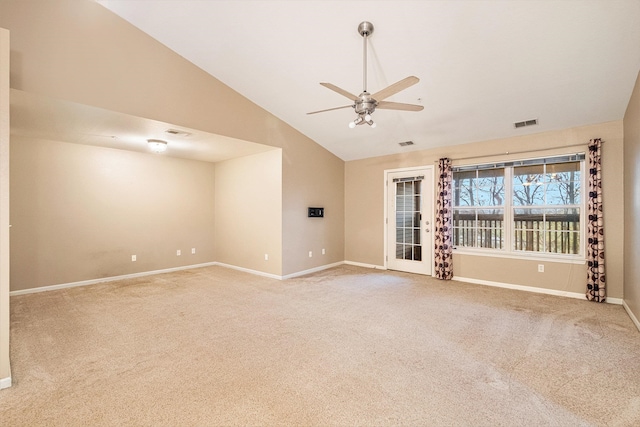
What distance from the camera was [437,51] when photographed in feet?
10.7

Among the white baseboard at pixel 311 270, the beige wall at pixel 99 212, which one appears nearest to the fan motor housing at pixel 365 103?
the white baseboard at pixel 311 270

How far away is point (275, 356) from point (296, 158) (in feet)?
12.7

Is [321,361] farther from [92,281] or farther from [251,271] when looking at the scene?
[92,281]

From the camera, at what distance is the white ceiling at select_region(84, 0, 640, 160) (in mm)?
2770

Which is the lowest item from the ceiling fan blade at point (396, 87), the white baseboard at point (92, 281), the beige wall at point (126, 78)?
the white baseboard at point (92, 281)

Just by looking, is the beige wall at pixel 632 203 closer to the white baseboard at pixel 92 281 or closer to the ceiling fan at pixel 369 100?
the ceiling fan at pixel 369 100

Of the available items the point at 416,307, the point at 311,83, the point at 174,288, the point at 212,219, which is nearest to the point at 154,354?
the point at 174,288

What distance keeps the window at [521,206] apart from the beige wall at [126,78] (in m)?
3.19

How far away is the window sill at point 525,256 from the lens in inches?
168

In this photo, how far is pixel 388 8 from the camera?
2.87 m

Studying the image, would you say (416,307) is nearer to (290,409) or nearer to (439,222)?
(439,222)

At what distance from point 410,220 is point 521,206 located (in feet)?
6.29

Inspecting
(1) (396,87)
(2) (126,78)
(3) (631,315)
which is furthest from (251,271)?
(3) (631,315)

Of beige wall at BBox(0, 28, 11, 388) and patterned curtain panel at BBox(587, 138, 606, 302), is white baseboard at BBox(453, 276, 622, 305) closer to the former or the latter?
patterned curtain panel at BBox(587, 138, 606, 302)
